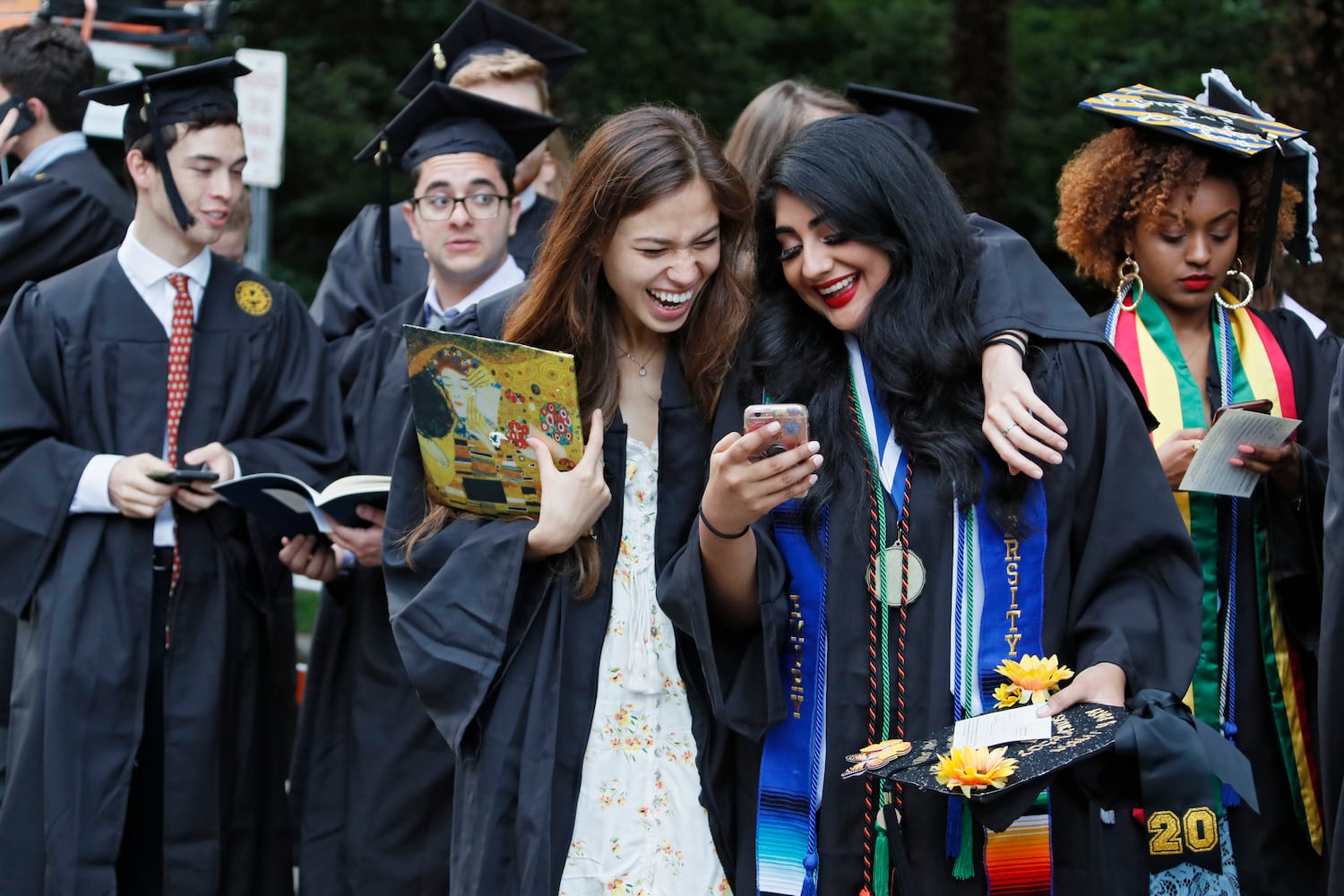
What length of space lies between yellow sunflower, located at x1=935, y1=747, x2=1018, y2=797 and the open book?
178cm

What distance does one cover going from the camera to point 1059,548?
2863mm

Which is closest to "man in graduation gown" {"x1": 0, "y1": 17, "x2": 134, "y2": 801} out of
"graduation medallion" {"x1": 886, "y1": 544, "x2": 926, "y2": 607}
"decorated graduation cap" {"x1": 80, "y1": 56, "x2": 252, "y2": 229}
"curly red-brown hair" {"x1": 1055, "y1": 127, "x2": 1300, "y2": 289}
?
"decorated graduation cap" {"x1": 80, "y1": 56, "x2": 252, "y2": 229}

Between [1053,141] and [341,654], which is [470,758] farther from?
[1053,141]

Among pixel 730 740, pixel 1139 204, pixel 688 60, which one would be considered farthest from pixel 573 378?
pixel 688 60

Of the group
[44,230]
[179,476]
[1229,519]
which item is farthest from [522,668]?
[44,230]

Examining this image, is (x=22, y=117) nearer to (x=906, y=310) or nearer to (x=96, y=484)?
(x=96, y=484)

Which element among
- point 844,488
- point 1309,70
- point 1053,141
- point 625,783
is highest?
point 1053,141

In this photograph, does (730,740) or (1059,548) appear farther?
(730,740)

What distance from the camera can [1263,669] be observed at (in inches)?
143

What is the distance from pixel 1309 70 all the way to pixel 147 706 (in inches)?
220

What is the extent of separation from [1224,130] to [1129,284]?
462mm

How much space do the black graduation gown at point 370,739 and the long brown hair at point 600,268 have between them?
1044 millimetres

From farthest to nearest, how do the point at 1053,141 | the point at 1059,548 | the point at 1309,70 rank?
the point at 1053,141 → the point at 1309,70 → the point at 1059,548

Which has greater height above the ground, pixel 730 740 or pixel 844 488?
pixel 844 488
